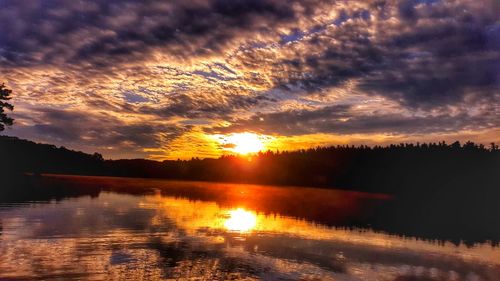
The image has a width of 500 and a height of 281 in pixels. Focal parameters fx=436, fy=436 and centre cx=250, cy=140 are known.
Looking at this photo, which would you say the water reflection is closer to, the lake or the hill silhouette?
the lake

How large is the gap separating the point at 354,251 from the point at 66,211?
24.4 metres

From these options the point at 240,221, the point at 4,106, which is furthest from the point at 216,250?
the point at 4,106

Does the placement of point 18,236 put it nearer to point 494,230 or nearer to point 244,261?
point 244,261

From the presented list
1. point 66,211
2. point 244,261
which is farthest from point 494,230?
point 66,211

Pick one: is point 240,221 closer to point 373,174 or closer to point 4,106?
point 4,106

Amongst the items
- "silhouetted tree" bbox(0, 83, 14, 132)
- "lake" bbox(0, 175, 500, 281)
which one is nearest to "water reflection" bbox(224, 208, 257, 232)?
"lake" bbox(0, 175, 500, 281)

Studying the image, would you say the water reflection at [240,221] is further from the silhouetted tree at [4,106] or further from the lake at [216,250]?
the silhouetted tree at [4,106]

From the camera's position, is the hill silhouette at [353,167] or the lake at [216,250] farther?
the hill silhouette at [353,167]

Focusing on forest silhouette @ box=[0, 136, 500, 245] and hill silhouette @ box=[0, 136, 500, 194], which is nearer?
forest silhouette @ box=[0, 136, 500, 245]

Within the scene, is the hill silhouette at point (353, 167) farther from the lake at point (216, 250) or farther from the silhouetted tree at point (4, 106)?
the lake at point (216, 250)

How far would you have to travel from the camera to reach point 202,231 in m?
29.9

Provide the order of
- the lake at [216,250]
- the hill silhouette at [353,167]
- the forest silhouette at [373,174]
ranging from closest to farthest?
1. the lake at [216,250]
2. the forest silhouette at [373,174]
3. the hill silhouette at [353,167]

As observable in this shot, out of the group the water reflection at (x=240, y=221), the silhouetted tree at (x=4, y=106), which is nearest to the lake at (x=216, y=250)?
the water reflection at (x=240, y=221)

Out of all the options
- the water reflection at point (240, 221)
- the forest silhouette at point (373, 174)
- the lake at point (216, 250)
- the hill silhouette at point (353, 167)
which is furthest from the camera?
the hill silhouette at point (353, 167)
